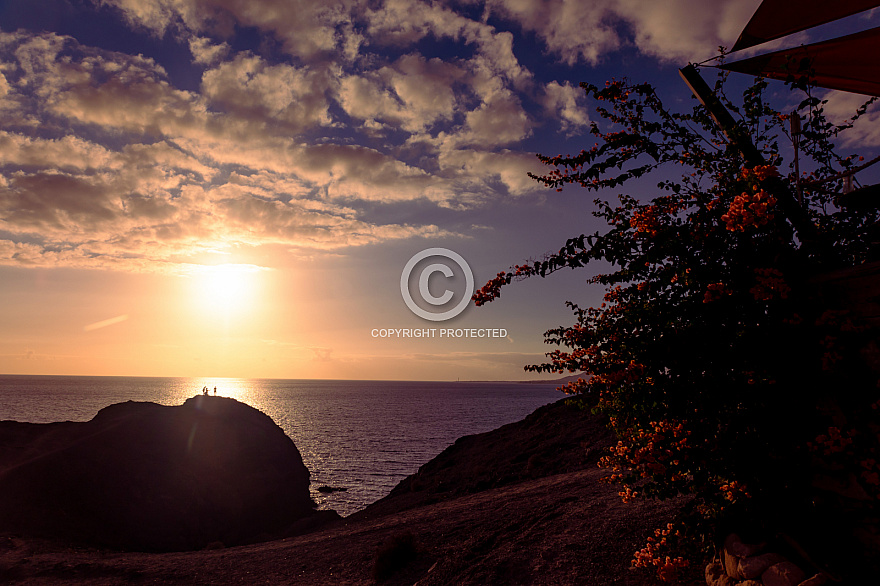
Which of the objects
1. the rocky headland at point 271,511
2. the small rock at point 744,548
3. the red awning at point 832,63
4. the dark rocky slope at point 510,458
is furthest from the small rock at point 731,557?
the dark rocky slope at point 510,458

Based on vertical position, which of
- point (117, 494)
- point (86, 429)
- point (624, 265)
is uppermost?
point (624, 265)

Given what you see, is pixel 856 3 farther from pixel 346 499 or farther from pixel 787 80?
pixel 346 499

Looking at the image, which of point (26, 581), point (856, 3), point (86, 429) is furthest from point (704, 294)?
point (86, 429)

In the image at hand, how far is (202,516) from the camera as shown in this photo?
34.5m

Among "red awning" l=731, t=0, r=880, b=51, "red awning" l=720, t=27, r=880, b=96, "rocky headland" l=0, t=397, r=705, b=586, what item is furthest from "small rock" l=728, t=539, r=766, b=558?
"red awning" l=731, t=0, r=880, b=51

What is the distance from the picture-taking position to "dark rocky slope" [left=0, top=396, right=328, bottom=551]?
92.5ft

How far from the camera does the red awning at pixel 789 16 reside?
7.27m

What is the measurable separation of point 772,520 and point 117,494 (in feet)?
126

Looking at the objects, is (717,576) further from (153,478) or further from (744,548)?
(153,478)

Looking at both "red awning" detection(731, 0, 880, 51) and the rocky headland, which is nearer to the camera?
"red awning" detection(731, 0, 880, 51)

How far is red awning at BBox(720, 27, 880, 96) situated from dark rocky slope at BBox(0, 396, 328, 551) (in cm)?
3573

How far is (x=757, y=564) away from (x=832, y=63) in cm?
775

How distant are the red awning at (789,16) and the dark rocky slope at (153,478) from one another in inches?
1411

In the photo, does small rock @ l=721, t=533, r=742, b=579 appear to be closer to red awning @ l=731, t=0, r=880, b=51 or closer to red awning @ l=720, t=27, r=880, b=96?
red awning @ l=720, t=27, r=880, b=96
